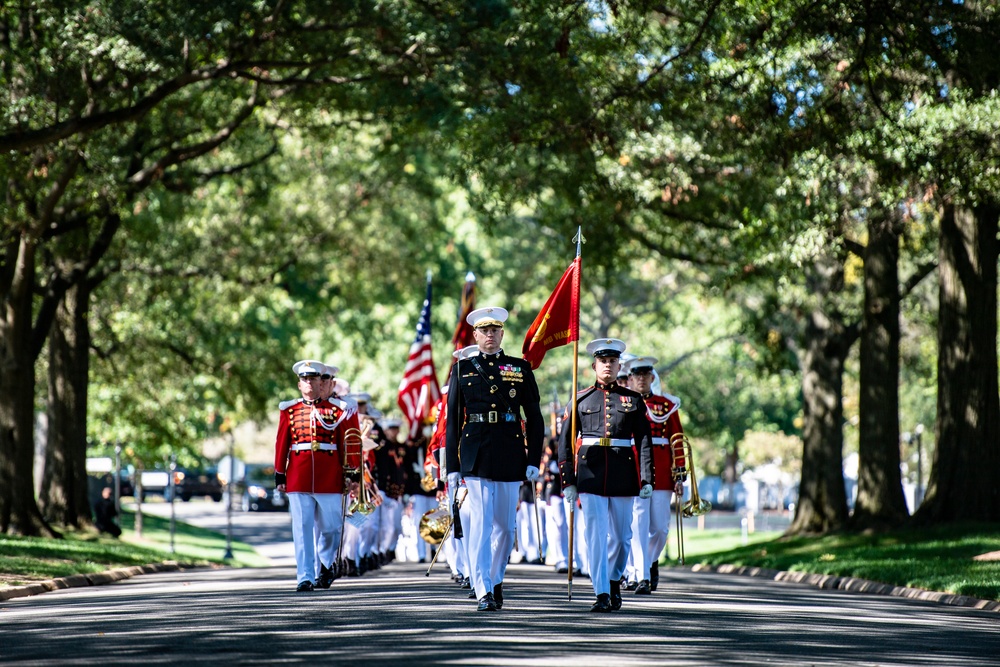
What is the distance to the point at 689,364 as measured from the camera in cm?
6475

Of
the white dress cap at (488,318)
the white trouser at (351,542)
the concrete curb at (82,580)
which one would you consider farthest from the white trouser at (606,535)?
the white trouser at (351,542)

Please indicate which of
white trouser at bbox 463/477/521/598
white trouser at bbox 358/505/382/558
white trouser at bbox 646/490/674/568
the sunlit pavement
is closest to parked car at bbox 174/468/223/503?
white trouser at bbox 358/505/382/558

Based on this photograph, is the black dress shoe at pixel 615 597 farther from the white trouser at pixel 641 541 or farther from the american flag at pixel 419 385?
the american flag at pixel 419 385

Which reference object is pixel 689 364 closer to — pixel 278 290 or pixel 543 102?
pixel 278 290

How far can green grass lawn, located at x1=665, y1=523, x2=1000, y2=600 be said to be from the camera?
685 inches

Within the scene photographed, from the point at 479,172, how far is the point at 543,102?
2.75 meters

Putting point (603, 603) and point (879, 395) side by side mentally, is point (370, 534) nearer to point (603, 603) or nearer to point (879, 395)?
point (603, 603)

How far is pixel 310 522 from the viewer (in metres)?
15.2

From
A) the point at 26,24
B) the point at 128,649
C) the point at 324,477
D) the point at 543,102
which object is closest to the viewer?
the point at 128,649

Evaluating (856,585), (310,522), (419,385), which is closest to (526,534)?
(419,385)

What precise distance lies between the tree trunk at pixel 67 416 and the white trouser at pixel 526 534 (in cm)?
972

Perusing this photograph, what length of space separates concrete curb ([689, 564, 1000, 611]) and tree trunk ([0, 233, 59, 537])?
36.0 feet

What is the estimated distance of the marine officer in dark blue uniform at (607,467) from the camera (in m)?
12.7

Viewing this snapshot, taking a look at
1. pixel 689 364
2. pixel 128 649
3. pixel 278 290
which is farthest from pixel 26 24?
pixel 689 364
